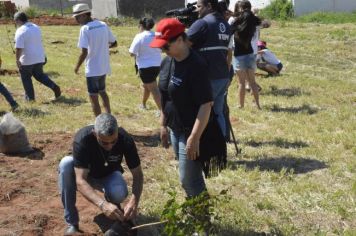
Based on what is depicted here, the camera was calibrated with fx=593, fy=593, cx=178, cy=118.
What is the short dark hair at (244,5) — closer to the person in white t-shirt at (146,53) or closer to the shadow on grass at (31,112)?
the person in white t-shirt at (146,53)

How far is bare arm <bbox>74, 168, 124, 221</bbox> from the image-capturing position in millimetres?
4566

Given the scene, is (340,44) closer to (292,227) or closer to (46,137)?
(46,137)

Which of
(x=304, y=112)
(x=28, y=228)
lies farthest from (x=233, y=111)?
(x=28, y=228)

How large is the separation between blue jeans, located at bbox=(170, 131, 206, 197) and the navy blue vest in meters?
1.64

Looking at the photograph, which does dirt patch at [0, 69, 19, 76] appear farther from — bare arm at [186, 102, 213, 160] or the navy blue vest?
bare arm at [186, 102, 213, 160]

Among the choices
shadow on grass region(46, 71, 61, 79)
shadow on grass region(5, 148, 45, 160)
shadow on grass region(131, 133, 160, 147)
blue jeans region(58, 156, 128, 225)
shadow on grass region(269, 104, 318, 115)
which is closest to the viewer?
blue jeans region(58, 156, 128, 225)

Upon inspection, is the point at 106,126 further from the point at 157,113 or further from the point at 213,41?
the point at 157,113

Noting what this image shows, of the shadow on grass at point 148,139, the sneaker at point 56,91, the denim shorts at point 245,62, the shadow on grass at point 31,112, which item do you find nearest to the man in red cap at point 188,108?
the shadow on grass at point 148,139

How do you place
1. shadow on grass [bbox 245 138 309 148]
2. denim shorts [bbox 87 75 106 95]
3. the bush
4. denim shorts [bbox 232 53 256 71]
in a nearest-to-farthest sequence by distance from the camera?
1. shadow on grass [bbox 245 138 309 148]
2. denim shorts [bbox 87 75 106 95]
3. denim shorts [bbox 232 53 256 71]
4. the bush

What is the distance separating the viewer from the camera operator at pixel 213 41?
6109mm

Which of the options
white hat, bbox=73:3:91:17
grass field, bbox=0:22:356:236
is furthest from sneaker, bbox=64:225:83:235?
white hat, bbox=73:3:91:17

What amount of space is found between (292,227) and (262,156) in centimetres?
231

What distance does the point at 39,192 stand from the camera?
6.08m

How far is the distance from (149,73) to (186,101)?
4.76m
